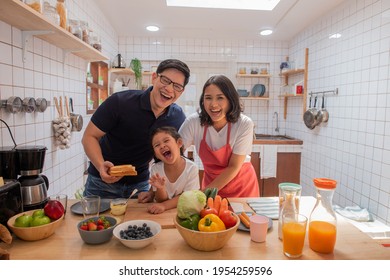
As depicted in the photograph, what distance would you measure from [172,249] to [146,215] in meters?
0.31

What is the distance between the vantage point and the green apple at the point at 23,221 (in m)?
0.97

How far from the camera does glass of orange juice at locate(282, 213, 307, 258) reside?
0.87 metres

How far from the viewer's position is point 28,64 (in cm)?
156

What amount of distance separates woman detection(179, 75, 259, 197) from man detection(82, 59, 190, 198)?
13 centimetres

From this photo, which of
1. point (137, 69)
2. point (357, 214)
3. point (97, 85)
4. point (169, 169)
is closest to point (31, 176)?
point (169, 169)

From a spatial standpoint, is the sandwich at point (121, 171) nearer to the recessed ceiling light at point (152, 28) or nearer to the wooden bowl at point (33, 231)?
the wooden bowl at point (33, 231)

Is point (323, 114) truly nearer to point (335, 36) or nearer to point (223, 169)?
point (335, 36)

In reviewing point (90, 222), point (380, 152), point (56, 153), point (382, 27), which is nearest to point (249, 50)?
point (382, 27)

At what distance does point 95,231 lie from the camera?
93 centimetres

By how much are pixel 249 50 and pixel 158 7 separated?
160cm

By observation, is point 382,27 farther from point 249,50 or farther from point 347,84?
point 249,50

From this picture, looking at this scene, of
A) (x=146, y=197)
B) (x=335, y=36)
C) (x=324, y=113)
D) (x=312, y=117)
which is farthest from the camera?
(x=312, y=117)

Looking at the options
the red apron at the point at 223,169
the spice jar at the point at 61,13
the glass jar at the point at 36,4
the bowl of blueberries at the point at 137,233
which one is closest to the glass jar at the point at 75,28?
the spice jar at the point at 61,13

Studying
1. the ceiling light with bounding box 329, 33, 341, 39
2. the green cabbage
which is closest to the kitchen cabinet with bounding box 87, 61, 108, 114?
the green cabbage
